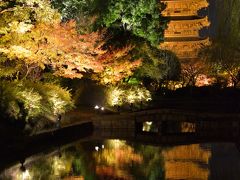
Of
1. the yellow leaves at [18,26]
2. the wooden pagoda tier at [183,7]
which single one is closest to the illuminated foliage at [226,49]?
the wooden pagoda tier at [183,7]

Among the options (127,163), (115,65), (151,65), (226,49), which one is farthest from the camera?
(226,49)

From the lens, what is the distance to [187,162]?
18.7 meters

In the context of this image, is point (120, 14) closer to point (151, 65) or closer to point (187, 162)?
point (151, 65)

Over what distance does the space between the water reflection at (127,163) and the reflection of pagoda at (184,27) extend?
91.1ft

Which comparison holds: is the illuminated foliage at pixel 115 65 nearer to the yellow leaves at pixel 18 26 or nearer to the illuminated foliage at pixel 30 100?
the illuminated foliage at pixel 30 100

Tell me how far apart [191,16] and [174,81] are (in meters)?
10.6

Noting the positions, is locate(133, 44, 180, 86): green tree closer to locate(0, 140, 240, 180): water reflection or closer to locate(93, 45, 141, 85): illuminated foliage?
locate(93, 45, 141, 85): illuminated foliage

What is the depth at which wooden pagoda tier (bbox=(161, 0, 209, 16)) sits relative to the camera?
168 feet

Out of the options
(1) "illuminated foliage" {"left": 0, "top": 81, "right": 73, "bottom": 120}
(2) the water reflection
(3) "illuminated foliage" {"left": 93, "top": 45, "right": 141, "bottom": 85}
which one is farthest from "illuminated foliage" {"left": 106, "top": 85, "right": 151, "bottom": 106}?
(2) the water reflection

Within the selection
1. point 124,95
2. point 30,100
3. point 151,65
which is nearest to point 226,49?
point 151,65

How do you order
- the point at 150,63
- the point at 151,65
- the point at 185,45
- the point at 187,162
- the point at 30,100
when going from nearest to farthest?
the point at 187,162
the point at 30,100
the point at 150,63
the point at 151,65
the point at 185,45

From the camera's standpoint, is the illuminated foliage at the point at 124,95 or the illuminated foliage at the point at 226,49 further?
the illuminated foliage at the point at 226,49

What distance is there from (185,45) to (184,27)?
5.95 ft

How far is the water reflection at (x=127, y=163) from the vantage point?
16266 mm
